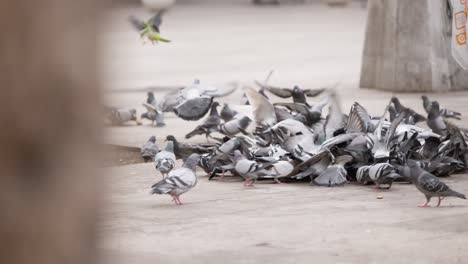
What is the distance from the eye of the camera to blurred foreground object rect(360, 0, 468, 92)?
932 centimetres

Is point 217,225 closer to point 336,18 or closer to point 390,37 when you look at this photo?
point 390,37

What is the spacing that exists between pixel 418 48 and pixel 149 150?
358 cm

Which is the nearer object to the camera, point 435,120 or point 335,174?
point 335,174

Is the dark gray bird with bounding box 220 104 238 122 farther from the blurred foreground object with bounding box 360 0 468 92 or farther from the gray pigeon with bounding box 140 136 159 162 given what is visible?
the blurred foreground object with bounding box 360 0 468 92

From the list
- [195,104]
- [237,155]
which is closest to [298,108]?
[237,155]

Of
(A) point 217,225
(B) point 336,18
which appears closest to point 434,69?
(A) point 217,225

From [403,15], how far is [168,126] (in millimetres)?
2617

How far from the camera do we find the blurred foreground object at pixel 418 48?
9.32 metres

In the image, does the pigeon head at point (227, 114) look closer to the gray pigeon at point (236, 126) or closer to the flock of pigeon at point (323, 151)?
the gray pigeon at point (236, 126)

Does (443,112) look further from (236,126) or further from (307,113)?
(236,126)

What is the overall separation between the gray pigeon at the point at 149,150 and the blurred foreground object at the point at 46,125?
521 cm

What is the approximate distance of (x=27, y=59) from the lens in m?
1.33

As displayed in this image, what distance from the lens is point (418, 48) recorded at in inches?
368

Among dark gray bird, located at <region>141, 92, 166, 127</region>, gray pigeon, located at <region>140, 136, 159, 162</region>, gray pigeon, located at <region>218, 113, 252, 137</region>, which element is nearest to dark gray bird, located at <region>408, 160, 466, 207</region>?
gray pigeon, located at <region>218, 113, 252, 137</region>
